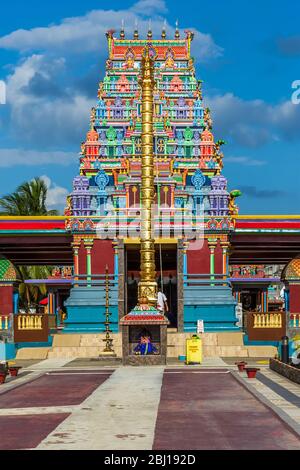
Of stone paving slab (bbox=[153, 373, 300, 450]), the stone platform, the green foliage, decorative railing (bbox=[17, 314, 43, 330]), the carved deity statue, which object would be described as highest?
the carved deity statue

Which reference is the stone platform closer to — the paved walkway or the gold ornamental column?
the gold ornamental column

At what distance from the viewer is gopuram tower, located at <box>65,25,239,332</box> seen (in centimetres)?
3553

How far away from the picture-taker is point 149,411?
15219 mm

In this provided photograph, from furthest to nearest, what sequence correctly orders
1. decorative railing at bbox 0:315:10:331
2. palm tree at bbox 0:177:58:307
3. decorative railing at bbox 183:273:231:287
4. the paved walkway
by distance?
palm tree at bbox 0:177:58:307, decorative railing at bbox 183:273:231:287, decorative railing at bbox 0:315:10:331, the paved walkway

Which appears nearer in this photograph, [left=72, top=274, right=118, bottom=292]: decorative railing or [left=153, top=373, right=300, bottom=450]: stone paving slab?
[left=153, top=373, right=300, bottom=450]: stone paving slab

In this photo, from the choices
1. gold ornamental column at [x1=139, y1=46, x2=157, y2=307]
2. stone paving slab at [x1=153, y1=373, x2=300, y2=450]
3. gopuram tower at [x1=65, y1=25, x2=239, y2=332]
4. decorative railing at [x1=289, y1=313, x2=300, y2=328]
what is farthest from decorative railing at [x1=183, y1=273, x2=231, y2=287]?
stone paving slab at [x1=153, y1=373, x2=300, y2=450]

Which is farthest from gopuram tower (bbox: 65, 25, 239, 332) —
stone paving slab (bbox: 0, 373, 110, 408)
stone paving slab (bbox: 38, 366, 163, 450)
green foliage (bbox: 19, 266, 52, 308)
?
green foliage (bbox: 19, 266, 52, 308)

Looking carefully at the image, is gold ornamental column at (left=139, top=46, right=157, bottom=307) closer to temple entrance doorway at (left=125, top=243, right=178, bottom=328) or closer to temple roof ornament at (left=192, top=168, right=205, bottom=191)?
temple roof ornament at (left=192, top=168, right=205, bottom=191)

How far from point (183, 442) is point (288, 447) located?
152cm

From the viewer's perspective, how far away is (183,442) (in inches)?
460

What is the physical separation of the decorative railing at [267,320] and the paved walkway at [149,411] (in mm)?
9210

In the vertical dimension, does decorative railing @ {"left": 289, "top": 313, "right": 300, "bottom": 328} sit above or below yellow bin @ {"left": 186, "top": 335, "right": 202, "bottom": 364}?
above

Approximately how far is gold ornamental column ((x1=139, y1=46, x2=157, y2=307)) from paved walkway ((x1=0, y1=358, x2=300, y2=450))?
415cm

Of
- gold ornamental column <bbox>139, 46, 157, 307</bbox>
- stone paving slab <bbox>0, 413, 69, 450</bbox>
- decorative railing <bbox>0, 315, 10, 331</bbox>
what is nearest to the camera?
stone paving slab <bbox>0, 413, 69, 450</bbox>
